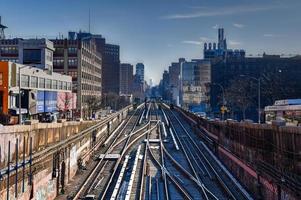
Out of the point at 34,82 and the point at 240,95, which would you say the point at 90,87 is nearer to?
the point at 240,95

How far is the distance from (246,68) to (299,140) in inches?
5447

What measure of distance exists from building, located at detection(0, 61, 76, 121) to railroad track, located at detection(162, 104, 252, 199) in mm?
22063

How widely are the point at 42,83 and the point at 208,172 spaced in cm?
4969

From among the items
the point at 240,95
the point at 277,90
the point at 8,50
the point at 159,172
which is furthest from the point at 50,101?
the point at 277,90

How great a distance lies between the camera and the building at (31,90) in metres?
64.9

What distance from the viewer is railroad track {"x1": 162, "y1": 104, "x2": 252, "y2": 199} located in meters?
36.2

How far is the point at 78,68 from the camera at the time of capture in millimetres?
136250

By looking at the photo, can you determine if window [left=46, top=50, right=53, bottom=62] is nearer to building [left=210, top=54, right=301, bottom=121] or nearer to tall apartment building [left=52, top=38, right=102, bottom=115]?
tall apartment building [left=52, top=38, right=102, bottom=115]

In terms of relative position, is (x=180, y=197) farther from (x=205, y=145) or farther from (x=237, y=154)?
(x=205, y=145)

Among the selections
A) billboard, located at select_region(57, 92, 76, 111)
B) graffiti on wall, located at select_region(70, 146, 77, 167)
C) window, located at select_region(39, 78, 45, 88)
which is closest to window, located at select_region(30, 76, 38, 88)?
window, located at select_region(39, 78, 45, 88)

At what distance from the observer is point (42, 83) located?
85.7 m

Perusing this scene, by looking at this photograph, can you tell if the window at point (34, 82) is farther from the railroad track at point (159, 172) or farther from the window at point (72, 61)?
the window at point (72, 61)

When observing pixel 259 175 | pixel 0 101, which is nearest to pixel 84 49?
pixel 0 101

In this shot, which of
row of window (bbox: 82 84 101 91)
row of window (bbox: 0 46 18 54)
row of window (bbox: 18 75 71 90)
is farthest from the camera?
row of window (bbox: 82 84 101 91)
